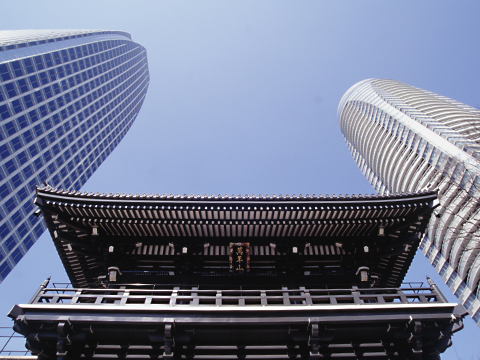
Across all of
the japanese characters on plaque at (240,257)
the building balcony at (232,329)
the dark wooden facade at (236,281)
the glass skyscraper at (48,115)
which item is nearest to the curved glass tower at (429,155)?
the dark wooden facade at (236,281)

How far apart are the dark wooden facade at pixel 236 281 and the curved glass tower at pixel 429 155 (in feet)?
82.4

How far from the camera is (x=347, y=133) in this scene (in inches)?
4663

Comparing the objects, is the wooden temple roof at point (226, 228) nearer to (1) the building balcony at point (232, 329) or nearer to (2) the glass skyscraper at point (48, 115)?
(1) the building balcony at point (232, 329)

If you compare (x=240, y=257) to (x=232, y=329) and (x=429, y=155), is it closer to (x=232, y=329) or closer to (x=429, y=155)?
(x=232, y=329)

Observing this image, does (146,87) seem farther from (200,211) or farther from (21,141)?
(200,211)

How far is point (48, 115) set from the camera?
8644 cm

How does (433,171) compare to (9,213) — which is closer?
(433,171)

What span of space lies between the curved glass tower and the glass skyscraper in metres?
82.3

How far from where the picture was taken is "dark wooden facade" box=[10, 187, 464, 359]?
1143cm

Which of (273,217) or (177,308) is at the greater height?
(273,217)

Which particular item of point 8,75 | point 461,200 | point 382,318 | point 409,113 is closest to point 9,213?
point 8,75

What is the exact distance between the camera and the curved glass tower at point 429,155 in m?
50.5

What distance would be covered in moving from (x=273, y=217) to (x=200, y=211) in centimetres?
330

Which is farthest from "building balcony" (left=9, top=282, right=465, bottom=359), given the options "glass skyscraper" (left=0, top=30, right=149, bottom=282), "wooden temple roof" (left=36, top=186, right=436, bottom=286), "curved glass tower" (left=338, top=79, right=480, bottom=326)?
"glass skyscraper" (left=0, top=30, right=149, bottom=282)
